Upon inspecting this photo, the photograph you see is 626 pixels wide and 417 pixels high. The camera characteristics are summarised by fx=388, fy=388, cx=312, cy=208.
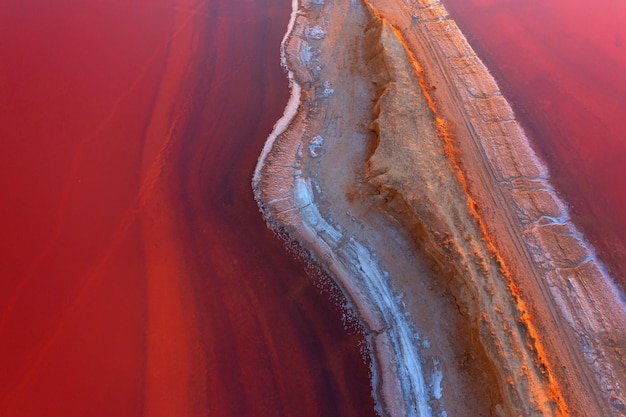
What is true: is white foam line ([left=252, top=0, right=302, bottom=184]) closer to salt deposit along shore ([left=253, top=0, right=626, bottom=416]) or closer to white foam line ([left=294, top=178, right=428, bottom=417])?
salt deposit along shore ([left=253, top=0, right=626, bottom=416])

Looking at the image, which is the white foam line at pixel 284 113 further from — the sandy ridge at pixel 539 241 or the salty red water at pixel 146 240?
the sandy ridge at pixel 539 241

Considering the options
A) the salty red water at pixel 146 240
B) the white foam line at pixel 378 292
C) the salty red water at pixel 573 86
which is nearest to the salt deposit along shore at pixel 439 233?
the white foam line at pixel 378 292

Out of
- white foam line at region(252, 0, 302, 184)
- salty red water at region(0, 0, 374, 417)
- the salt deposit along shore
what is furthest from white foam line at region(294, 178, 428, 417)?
white foam line at region(252, 0, 302, 184)

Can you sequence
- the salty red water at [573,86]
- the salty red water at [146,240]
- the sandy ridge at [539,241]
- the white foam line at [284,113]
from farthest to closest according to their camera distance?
the white foam line at [284,113] → the salty red water at [573,86] → the sandy ridge at [539,241] → the salty red water at [146,240]

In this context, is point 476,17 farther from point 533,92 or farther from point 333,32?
point 333,32

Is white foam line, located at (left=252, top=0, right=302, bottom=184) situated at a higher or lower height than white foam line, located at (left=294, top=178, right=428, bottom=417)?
higher

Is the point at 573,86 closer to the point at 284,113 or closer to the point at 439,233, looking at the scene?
the point at 439,233

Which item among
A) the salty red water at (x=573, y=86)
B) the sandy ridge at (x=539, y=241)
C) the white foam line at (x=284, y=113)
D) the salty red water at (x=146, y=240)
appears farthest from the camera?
the white foam line at (x=284, y=113)
